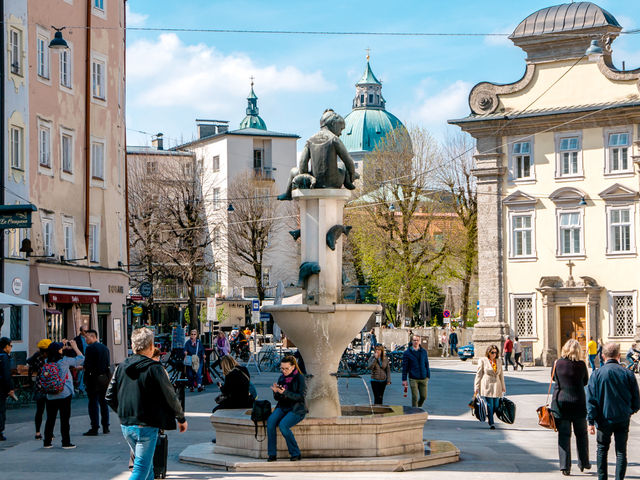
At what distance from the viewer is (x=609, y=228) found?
45.6m

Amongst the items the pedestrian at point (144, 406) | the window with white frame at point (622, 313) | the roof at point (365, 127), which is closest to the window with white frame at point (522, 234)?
the window with white frame at point (622, 313)

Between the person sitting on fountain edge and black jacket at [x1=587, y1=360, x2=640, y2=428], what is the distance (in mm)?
5160

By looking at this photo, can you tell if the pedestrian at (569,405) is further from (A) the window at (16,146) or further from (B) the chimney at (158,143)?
(B) the chimney at (158,143)

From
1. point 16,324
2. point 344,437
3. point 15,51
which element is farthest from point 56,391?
point 15,51

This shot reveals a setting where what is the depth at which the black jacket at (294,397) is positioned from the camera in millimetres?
13844

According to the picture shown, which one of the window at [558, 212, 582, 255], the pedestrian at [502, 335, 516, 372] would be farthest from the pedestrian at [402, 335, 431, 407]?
the window at [558, 212, 582, 255]

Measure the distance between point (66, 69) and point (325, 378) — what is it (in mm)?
23024

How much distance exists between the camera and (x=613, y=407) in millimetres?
11898

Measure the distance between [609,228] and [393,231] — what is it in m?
17.6

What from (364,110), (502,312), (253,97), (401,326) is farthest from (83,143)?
(364,110)

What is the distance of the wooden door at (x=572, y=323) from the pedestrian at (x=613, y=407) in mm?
34293

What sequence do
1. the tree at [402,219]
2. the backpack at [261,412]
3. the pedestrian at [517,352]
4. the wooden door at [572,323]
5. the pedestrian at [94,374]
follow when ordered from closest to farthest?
the backpack at [261,412] < the pedestrian at [94,374] < the pedestrian at [517,352] < the wooden door at [572,323] < the tree at [402,219]

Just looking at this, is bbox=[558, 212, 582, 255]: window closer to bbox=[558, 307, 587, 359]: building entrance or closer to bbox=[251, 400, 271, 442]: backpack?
bbox=[558, 307, 587, 359]: building entrance

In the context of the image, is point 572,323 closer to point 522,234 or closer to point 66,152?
point 522,234
